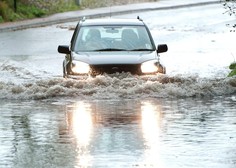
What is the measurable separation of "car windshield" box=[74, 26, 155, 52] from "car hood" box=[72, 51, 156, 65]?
0.43m

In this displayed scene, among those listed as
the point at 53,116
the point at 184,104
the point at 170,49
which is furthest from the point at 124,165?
the point at 170,49

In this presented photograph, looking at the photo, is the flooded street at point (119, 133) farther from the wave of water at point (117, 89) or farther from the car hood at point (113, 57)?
the car hood at point (113, 57)

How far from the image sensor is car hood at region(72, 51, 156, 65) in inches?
709

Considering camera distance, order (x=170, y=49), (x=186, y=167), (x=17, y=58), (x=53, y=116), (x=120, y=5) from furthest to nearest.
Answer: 1. (x=120, y=5)
2. (x=170, y=49)
3. (x=17, y=58)
4. (x=53, y=116)
5. (x=186, y=167)

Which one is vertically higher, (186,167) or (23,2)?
(23,2)

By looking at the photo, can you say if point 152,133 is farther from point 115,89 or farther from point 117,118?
point 115,89

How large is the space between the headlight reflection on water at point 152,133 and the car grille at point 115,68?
97 centimetres

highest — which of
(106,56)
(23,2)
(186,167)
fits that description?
(23,2)

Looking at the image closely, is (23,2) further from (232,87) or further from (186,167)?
(186,167)

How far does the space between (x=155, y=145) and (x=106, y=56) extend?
592 centimetres

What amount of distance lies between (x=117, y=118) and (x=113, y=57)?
3071 mm

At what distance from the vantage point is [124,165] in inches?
435

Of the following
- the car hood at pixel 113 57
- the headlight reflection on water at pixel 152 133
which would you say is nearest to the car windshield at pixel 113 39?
the car hood at pixel 113 57

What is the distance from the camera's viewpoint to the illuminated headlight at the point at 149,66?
1812 cm
